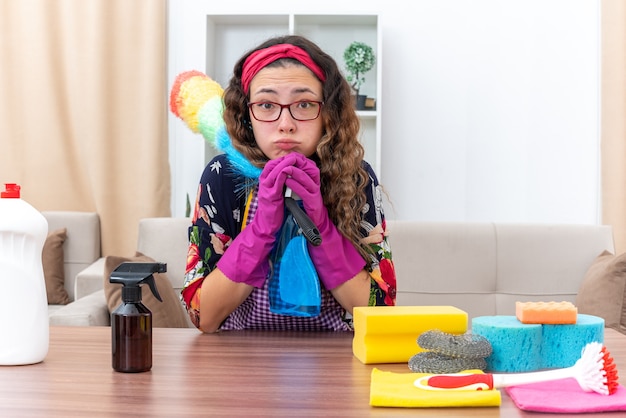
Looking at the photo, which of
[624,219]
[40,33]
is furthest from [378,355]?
[40,33]

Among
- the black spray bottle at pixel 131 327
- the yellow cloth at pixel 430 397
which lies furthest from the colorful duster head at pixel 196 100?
the yellow cloth at pixel 430 397

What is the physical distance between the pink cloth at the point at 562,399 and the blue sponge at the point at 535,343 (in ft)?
0.35

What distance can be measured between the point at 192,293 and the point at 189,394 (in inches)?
22.1

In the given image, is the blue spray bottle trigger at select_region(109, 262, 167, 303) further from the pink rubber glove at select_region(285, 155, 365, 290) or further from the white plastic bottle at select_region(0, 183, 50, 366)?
the pink rubber glove at select_region(285, 155, 365, 290)

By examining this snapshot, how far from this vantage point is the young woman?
142 cm

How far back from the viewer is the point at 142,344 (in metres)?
1.02

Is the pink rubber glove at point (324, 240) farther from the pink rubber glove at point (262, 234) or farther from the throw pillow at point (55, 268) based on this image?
the throw pillow at point (55, 268)

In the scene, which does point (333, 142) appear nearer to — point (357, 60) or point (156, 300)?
point (156, 300)

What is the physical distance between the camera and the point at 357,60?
10.5 feet

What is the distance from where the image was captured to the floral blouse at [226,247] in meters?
1.49

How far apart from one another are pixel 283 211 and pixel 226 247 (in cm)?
22

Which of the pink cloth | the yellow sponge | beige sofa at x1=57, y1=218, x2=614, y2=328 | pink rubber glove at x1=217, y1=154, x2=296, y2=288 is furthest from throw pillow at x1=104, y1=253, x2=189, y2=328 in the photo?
the pink cloth

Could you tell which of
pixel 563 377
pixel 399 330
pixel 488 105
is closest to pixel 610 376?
pixel 563 377

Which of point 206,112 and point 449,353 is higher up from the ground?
point 206,112
